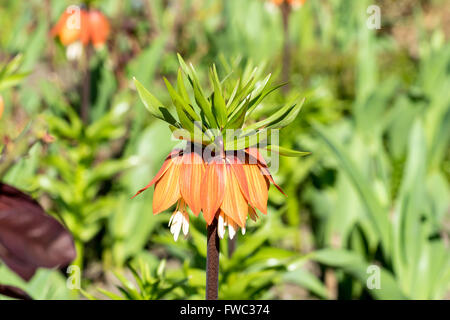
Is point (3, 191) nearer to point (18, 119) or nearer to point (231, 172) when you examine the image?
point (231, 172)

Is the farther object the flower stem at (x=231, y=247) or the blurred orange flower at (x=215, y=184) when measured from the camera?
the flower stem at (x=231, y=247)

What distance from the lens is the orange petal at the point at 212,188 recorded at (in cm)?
51

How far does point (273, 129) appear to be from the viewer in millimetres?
519

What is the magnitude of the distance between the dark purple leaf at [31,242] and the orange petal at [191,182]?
124 millimetres

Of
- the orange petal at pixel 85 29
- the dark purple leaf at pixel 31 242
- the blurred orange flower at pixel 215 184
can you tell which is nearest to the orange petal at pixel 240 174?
the blurred orange flower at pixel 215 184

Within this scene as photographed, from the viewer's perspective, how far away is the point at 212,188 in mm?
514

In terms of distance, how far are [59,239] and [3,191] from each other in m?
0.12

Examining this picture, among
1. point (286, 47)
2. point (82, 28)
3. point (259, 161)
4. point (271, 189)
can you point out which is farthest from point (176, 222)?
point (286, 47)

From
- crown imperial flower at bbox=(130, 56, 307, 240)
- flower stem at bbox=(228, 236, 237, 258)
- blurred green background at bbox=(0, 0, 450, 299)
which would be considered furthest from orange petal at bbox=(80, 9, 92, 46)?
crown imperial flower at bbox=(130, 56, 307, 240)

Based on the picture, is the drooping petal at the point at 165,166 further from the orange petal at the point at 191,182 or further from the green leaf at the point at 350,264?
the green leaf at the point at 350,264

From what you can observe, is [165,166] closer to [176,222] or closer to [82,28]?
[176,222]

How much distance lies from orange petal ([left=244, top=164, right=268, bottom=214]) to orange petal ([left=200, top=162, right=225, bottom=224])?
30mm

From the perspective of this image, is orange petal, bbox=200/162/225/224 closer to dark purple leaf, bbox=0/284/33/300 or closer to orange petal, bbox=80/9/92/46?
dark purple leaf, bbox=0/284/33/300
